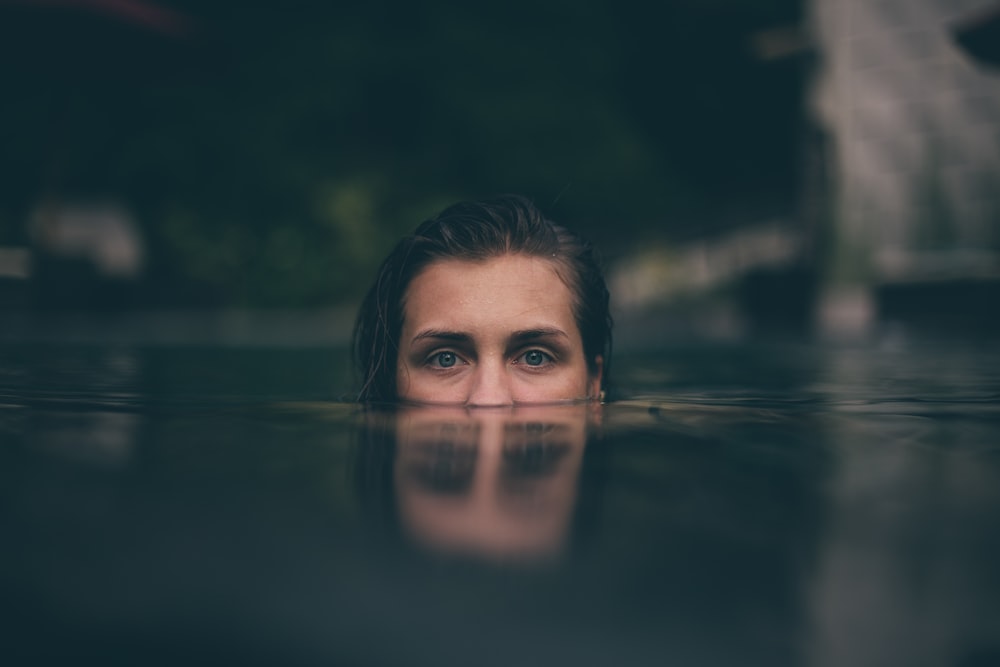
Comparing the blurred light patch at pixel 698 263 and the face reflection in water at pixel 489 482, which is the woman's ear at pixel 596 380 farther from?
the blurred light patch at pixel 698 263

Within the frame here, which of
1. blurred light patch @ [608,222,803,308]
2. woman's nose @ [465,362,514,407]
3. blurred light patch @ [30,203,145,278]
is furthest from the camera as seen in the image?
blurred light patch @ [608,222,803,308]

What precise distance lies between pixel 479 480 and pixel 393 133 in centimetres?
1215

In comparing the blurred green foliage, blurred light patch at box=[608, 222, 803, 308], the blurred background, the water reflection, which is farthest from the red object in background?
blurred light patch at box=[608, 222, 803, 308]

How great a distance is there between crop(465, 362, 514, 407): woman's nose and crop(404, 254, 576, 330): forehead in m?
0.10

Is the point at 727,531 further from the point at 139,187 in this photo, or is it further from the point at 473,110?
the point at 473,110

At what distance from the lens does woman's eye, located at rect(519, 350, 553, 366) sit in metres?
1.98

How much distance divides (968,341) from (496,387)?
399cm

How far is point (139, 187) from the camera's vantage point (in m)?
10.5

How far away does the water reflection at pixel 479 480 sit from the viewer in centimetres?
69

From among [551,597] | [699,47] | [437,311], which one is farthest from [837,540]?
[699,47]

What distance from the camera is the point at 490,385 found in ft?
6.07

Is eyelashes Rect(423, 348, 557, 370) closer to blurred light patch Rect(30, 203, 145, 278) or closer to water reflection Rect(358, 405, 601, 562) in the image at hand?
water reflection Rect(358, 405, 601, 562)

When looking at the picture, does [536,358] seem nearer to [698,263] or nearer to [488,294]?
[488,294]

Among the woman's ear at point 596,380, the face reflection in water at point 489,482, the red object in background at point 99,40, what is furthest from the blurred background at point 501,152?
the face reflection in water at point 489,482
